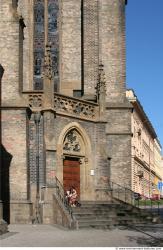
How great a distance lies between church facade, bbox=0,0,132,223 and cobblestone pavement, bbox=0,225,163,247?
4.53 metres

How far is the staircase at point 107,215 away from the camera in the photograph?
23344 mm

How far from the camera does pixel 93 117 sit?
2906 centimetres

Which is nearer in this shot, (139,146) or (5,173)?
(5,173)

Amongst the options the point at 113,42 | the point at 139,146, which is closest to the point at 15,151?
the point at 113,42

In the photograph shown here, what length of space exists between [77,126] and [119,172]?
175 inches

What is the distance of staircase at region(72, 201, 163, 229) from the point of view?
2334cm

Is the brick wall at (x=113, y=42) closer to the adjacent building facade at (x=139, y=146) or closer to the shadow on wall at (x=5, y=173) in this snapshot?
the shadow on wall at (x=5, y=173)

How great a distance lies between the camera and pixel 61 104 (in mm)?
27422

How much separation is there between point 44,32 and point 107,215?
40.2ft

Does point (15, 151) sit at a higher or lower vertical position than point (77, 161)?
higher

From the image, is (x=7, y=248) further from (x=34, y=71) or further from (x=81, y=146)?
(x=34, y=71)

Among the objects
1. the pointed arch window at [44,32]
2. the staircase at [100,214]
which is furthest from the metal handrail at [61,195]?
the pointed arch window at [44,32]

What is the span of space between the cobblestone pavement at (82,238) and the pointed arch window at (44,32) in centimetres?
1240

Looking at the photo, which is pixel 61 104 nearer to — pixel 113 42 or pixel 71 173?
pixel 71 173
